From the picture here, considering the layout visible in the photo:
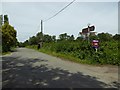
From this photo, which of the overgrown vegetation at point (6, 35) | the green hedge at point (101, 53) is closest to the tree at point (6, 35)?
the overgrown vegetation at point (6, 35)

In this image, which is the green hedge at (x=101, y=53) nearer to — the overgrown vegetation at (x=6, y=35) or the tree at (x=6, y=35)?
the overgrown vegetation at (x=6, y=35)

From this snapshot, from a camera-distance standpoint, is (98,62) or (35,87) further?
(98,62)

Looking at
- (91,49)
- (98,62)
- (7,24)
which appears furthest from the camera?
(7,24)

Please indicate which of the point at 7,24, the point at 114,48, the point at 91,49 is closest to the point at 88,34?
the point at 91,49

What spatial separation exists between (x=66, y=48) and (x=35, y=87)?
2077cm

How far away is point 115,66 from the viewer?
16.9 metres

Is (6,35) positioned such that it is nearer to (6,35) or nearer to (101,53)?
(6,35)

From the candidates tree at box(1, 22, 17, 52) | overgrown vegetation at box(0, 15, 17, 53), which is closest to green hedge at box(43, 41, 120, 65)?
overgrown vegetation at box(0, 15, 17, 53)

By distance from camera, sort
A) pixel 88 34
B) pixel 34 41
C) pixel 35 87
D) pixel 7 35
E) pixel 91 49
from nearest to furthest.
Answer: pixel 35 87, pixel 91 49, pixel 88 34, pixel 7 35, pixel 34 41

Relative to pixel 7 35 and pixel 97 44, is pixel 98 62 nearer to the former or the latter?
pixel 97 44

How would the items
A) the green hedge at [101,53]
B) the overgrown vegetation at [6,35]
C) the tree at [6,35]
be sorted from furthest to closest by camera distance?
1. the tree at [6,35]
2. the overgrown vegetation at [6,35]
3. the green hedge at [101,53]

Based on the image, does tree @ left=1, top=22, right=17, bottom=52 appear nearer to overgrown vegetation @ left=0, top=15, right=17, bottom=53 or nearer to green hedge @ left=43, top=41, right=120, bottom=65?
overgrown vegetation @ left=0, top=15, right=17, bottom=53

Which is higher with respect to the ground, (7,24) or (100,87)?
(7,24)

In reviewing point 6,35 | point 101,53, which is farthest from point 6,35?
point 101,53
